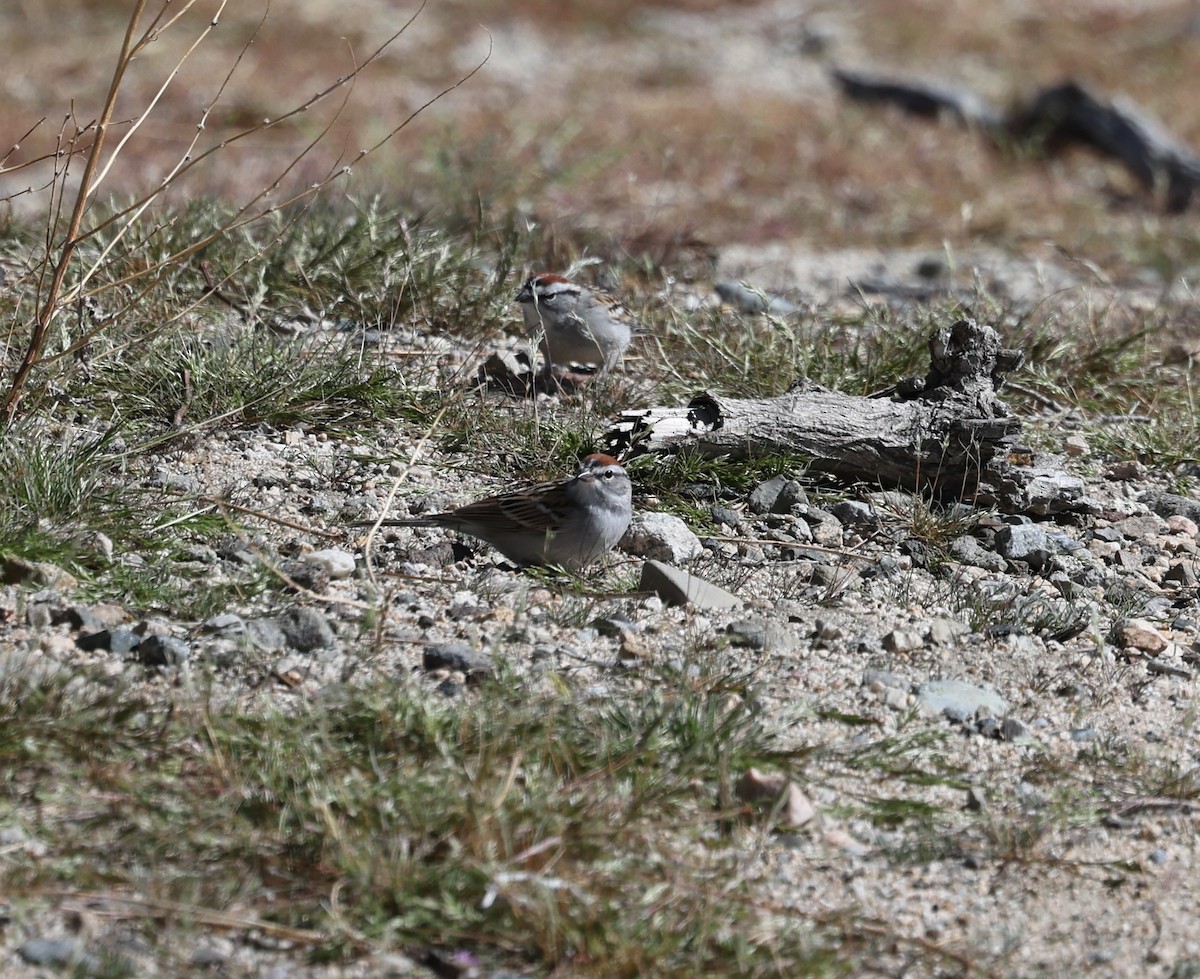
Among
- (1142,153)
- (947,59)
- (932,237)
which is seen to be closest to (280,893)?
(932,237)

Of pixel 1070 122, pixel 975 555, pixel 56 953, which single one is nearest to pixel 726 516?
pixel 975 555

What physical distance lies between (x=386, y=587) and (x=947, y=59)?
59.2 feet

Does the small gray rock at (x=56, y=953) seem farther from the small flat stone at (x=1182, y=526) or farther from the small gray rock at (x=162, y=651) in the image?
the small flat stone at (x=1182, y=526)

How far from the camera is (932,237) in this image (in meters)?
11.0

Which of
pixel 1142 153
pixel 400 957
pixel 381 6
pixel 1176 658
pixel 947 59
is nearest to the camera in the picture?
pixel 400 957

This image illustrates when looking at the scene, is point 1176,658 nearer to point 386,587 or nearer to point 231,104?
point 386,587

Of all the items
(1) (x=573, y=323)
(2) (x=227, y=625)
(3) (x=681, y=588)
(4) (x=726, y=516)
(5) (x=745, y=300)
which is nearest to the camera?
(2) (x=227, y=625)

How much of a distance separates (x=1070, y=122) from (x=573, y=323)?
417 inches

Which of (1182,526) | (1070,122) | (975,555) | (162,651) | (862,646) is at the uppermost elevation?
(162,651)

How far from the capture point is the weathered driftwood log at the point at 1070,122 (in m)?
12.9

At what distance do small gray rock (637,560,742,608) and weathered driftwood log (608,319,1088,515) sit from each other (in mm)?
852

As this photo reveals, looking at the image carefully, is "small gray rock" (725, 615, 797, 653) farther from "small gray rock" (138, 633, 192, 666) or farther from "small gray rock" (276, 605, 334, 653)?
"small gray rock" (138, 633, 192, 666)

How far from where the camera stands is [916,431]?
209 inches

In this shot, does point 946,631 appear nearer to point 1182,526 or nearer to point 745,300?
point 1182,526
